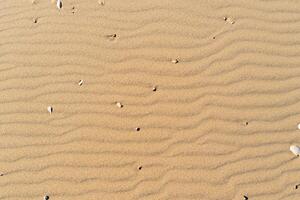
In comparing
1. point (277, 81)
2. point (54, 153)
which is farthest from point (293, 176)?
point (54, 153)

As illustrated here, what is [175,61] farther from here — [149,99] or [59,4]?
[59,4]

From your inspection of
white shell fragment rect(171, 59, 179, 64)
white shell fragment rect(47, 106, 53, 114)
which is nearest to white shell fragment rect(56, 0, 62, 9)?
white shell fragment rect(47, 106, 53, 114)

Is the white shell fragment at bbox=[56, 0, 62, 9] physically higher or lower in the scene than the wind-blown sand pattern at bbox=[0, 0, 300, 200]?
higher

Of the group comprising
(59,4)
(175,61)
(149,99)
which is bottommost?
(149,99)

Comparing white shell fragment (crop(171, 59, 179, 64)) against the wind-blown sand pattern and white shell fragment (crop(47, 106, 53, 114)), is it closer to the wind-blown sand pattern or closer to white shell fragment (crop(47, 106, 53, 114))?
the wind-blown sand pattern

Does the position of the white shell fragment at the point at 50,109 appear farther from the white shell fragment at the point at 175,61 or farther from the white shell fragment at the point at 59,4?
the white shell fragment at the point at 175,61

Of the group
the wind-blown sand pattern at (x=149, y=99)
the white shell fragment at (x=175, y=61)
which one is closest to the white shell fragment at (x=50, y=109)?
the wind-blown sand pattern at (x=149, y=99)

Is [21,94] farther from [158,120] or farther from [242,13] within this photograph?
[242,13]

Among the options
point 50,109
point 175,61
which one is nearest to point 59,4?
point 50,109
